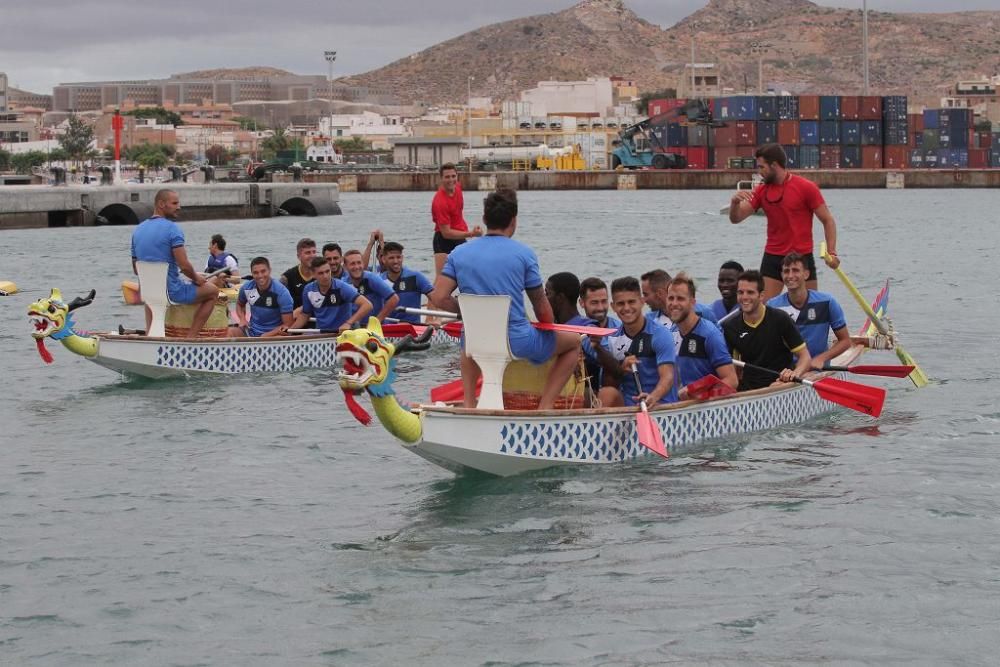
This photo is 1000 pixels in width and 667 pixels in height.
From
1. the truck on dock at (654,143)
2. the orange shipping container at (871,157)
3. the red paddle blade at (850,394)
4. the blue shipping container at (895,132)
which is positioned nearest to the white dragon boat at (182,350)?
the red paddle blade at (850,394)

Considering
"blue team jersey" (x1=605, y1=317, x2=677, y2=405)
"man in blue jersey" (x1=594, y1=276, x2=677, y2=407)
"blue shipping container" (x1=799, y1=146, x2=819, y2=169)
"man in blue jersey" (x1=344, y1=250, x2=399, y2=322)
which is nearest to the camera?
"man in blue jersey" (x1=594, y1=276, x2=677, y2=407)

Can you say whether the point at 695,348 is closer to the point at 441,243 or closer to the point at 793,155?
the point at 441,243

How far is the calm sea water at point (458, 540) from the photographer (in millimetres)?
8375

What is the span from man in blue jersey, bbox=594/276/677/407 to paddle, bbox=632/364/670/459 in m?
0.22

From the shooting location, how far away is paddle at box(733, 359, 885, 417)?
1310 centimetres

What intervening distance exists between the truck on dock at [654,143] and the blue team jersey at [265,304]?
11094 centimetres

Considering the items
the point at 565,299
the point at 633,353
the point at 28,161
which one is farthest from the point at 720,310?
the point at 28,161

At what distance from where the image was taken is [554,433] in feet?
36.3

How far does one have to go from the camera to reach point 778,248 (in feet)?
48.9

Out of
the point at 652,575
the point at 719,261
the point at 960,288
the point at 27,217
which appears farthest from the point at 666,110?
the point at 652,575

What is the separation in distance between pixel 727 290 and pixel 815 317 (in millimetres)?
861

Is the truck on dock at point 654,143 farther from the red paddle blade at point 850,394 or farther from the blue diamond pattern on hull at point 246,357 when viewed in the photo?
the red paddle blade at point 850,394

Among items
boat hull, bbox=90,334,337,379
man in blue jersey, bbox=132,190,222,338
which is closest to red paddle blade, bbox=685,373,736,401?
boat hull, bbox=90,334,337,379

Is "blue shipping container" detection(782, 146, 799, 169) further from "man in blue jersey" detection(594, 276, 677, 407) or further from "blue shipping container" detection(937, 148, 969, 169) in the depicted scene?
"man in blue jersey" detection(594, 276, 677, 407)
